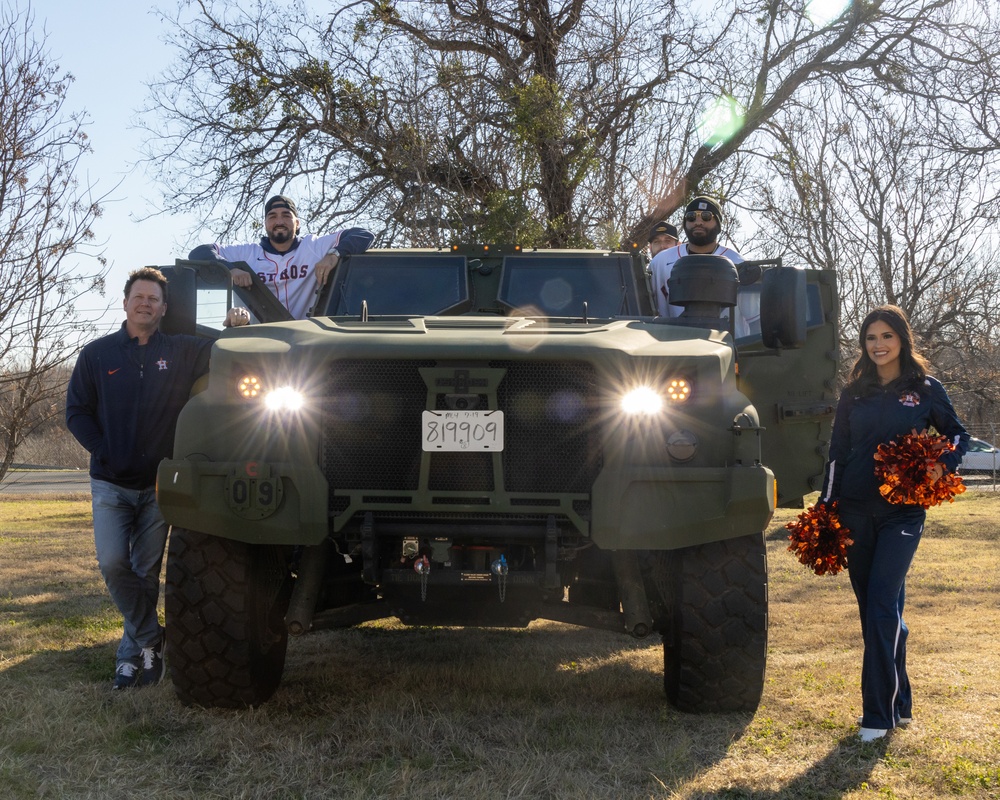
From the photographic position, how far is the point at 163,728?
437 cm

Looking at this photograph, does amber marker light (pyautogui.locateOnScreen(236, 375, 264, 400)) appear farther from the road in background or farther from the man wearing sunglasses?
the road in background

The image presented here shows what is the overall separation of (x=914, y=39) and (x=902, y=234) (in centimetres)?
273

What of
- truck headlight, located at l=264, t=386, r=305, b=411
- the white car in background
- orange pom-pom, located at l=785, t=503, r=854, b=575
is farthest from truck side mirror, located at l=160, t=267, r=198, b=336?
the white car in background

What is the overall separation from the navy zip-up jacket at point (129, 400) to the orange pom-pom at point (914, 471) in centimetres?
318

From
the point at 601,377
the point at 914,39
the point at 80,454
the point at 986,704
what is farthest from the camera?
the point at 80,454

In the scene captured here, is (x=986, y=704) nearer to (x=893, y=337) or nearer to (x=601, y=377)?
(x=893, y=337)

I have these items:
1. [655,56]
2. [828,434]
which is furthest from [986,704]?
[655,56]

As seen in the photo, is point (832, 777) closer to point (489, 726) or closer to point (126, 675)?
point (489, 726)

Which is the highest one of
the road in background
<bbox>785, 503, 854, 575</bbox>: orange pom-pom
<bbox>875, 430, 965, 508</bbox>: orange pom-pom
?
<bbox>875, 430, 965, 508</bbox>: orange pom-pom

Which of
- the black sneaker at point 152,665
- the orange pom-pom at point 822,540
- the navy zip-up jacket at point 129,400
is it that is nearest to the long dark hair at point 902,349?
the orange pom-pom at point 822,540

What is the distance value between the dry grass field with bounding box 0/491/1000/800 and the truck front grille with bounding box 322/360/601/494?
3.23ft

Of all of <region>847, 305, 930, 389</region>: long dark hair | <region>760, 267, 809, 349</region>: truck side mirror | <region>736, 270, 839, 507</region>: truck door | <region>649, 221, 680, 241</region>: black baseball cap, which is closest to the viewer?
<region>847, 305, 930, 389</region>: long dark hair

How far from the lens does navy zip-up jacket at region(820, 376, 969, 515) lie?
4621 millimetres

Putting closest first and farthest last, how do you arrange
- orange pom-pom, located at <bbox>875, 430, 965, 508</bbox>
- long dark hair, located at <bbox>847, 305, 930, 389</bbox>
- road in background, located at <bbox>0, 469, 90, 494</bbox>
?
orange pom-pom, located at <bbox>875, 430, 965, 508</bbox> → long dark hair, located at <bbox>847, 305, 930, 389</bbox> → road in background, located at <bbox>0, 469, 90, 494</bbox>
